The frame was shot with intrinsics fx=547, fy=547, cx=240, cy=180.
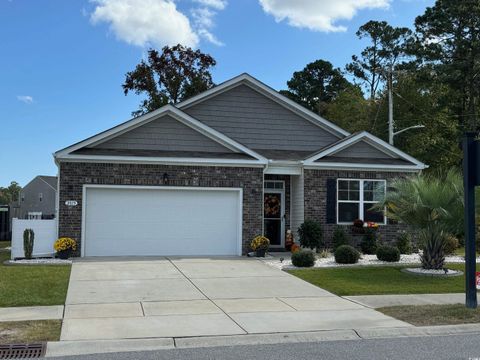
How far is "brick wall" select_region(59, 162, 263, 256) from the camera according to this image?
1623 cm

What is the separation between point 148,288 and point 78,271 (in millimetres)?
2970

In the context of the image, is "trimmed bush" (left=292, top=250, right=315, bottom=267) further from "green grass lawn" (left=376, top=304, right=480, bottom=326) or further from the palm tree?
"green grass lawn" (left=376, top=304, right=480, bottom=326)

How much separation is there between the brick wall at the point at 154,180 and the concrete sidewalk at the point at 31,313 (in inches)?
287

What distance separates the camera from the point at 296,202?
18969 millimetres

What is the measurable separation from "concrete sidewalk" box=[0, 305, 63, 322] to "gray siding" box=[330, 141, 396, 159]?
12.2 m

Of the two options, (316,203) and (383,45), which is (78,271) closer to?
(316,203)

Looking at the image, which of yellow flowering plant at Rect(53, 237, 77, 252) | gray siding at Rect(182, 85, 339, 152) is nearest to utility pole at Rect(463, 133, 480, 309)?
yellow flowering plant at Rect(53, 237, 77, 252)

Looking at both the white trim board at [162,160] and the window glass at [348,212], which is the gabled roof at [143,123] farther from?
the window glass at [348,212]

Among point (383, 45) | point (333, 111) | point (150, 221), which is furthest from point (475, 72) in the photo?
point (150, 221)

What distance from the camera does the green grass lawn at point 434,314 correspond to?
8328 mm

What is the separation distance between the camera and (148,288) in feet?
37.1

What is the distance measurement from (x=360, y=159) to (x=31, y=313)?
42.2ft

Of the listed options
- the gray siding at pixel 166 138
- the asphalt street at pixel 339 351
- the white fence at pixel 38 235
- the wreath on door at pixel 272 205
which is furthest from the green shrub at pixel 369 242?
the asphalt street at pixel 339 351

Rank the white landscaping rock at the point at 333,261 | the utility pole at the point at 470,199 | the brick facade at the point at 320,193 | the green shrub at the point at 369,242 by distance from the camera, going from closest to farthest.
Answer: the utility pole at the point at 470,199 → the white landscaping rock at the point at 333,261 → the green shrub at the point at 369,242 → the brick facade at the point at 320,193
